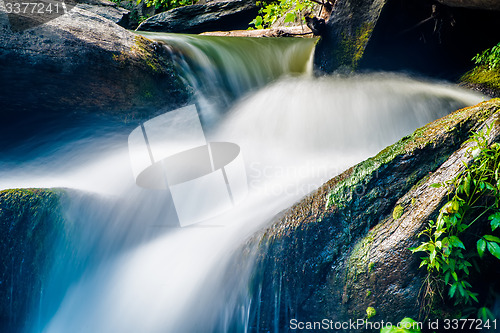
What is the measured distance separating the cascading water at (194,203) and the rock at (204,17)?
4.72 meters

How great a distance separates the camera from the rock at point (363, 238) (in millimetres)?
1878

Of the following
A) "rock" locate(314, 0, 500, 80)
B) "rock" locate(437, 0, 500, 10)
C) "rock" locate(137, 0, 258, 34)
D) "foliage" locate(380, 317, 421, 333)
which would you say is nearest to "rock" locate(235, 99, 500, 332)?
"foliage" locate(380, 317, 421, 333)

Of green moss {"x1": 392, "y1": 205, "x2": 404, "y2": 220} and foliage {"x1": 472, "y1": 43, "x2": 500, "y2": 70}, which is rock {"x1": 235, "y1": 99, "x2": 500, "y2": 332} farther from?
foliage {"x1": 472, "y1": 43, "x2": 500, "y2": 70}

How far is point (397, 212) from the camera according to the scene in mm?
2002

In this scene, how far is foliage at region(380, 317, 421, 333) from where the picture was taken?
1.68 m

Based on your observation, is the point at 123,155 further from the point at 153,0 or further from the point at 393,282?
the point at 153,0

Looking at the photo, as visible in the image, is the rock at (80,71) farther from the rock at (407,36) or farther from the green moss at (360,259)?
the green moss at (360,259)

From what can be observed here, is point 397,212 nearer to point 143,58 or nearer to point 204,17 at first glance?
point 143,58

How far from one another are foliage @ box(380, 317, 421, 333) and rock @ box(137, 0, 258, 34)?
10.3 meters

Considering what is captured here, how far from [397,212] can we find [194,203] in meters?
2.27

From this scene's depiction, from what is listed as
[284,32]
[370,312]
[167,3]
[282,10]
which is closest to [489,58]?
[370,312]

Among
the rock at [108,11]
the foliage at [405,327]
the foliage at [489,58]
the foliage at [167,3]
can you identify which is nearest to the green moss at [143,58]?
the rock at [108,11]

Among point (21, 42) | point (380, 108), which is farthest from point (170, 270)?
point (380, 108)

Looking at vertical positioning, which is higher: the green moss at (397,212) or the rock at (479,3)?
the rock at (479,3)
